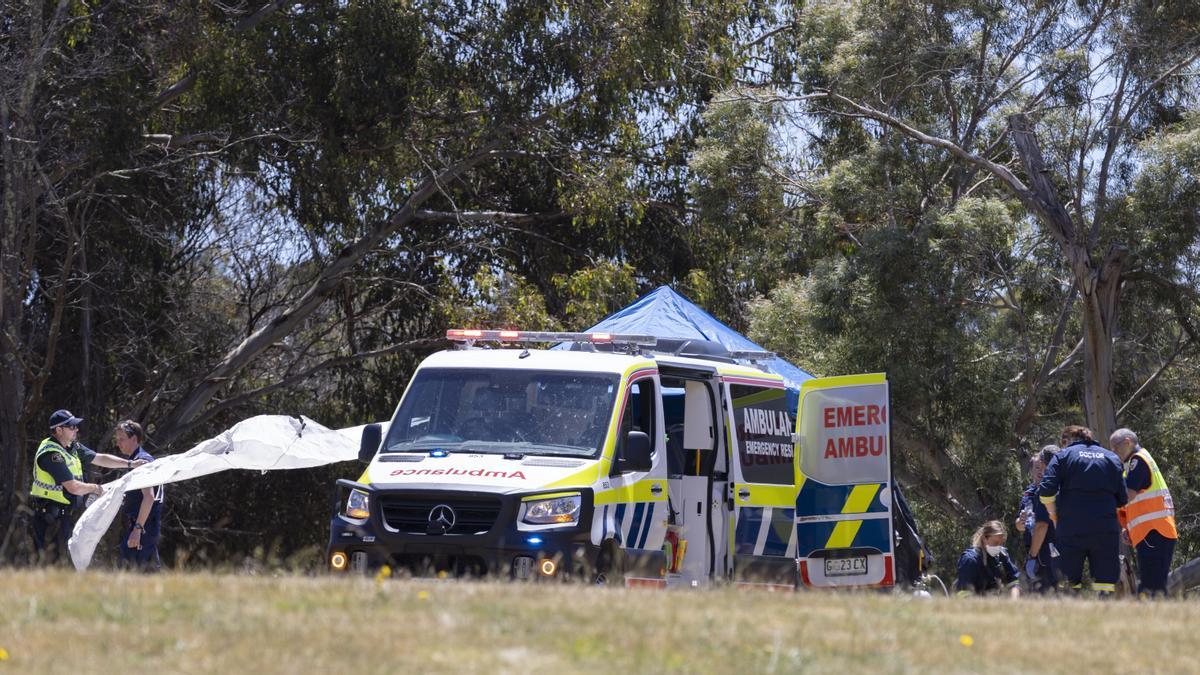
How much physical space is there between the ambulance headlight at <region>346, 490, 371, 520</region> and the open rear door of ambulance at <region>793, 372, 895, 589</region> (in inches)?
163

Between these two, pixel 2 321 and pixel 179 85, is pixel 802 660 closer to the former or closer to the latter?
pixel 2 321

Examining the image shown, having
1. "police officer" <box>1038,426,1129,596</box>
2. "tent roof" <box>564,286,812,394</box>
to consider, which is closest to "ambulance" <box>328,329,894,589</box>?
"police officer" <box>1038,426,1129,596</box>

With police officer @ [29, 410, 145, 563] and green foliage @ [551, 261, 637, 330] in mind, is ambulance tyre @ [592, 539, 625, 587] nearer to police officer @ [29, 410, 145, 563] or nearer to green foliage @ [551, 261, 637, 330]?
police officer @ [29, 410, 145, 563]

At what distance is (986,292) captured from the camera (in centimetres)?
2453

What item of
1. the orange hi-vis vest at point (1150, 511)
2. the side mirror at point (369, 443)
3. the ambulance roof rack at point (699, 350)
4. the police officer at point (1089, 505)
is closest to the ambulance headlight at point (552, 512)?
the side mirror at point (369, 443)

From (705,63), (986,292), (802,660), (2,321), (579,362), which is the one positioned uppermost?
(705,63)

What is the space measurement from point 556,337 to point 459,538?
281 centimetres

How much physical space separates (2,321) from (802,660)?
1607cm

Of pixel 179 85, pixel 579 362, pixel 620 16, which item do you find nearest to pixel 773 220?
pixel 620 16

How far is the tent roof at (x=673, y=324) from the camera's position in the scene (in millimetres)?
16234

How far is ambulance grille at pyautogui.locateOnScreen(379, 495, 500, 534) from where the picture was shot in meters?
10.4

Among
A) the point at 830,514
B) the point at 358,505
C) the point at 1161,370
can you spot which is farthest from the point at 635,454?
the point at 1161,370

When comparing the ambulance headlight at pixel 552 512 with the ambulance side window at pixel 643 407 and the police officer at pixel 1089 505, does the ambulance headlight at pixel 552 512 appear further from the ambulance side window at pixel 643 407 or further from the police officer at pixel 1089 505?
the police officer at pixel 1089 505

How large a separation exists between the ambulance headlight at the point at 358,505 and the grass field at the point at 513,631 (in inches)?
77.1
